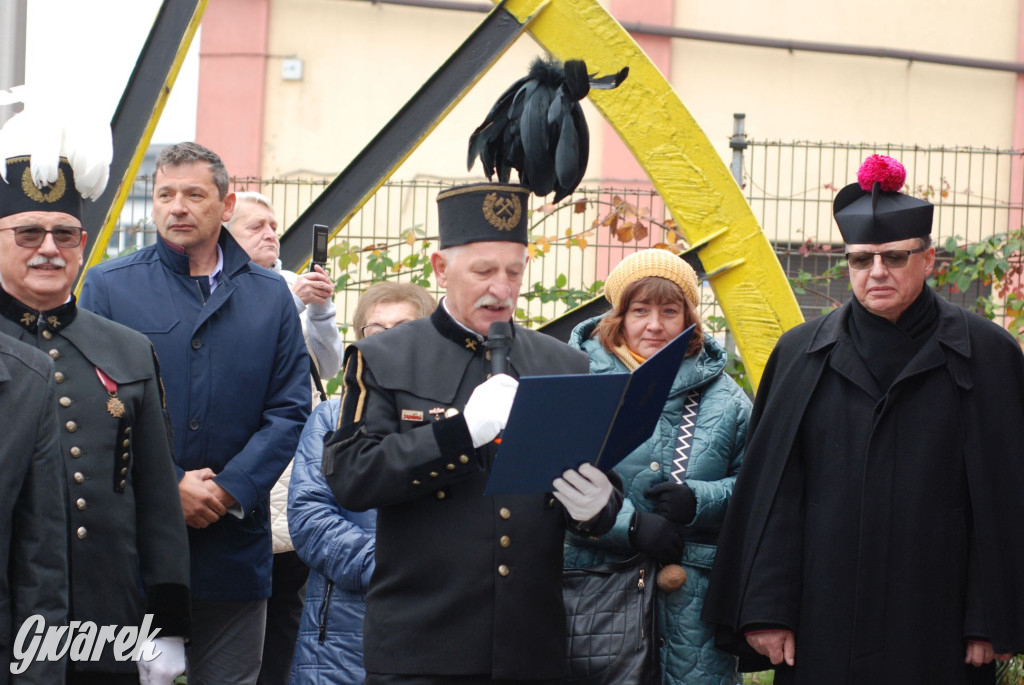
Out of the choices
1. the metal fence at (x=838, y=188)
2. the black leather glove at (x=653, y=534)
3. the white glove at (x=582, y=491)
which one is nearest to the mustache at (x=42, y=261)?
the white glove at (x=582, y=491)

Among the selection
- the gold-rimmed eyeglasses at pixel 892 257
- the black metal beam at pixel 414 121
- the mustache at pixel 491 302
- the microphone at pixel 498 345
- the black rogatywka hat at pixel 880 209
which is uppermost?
the black metal beam at pixel 414 121

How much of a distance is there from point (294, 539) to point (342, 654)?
1.20ft

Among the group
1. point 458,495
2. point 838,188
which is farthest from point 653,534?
point 838,188

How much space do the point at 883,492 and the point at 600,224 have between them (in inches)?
186

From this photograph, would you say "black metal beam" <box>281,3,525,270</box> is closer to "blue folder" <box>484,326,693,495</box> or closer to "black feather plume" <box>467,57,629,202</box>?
"black feather plume" <box>467,57,629,202</box>

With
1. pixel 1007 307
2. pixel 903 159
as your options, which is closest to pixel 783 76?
pixel 903 159

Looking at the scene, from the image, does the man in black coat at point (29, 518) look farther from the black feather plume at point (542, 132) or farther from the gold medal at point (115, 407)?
the black feather plume at point (542, 132)

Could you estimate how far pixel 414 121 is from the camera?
203 inches

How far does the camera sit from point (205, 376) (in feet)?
12.9

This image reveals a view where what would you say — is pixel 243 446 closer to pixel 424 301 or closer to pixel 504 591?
pixel 424 301

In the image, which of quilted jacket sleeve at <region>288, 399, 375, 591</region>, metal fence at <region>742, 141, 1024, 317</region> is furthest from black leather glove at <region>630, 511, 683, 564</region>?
metal fence at <region>742, 141, 1024, 317</region>

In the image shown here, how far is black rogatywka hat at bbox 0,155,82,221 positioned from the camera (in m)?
3.39

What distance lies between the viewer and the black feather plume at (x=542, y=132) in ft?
10.6

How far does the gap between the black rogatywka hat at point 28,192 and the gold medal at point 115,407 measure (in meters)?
0.50
